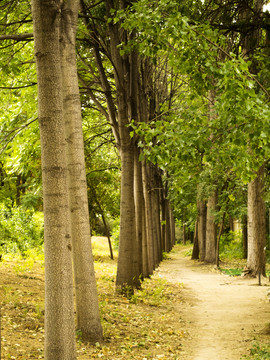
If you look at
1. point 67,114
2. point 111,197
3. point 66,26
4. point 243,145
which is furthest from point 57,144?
point 111,197

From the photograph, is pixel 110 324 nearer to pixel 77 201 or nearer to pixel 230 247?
pixel 77 201

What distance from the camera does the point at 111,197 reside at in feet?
82.3

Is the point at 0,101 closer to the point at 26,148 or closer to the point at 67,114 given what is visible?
the point at 26,148

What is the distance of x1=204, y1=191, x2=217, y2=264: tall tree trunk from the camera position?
23.7 metres

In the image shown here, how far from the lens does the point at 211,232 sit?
2417 centimetres

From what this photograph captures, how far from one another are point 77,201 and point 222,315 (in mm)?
5712

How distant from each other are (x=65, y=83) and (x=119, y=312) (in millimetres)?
5190

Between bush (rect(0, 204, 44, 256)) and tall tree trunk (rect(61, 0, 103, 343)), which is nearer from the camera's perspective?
tall tree trunk (rect(61, 0, 103, 343))

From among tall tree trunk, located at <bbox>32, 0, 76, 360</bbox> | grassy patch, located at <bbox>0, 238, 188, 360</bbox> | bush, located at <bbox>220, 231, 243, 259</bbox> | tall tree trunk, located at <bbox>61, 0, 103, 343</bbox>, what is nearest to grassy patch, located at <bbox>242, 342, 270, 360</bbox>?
grassy patch, located at <bbox>0, 238, 188, 360</bbox>

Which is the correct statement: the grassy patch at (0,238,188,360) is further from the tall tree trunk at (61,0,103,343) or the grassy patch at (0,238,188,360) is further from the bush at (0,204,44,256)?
the bush at (0,204,44,256)

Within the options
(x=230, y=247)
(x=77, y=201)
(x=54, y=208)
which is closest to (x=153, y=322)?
(x=77, y=201)

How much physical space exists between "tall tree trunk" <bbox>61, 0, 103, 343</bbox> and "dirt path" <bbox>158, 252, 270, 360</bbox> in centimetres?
169

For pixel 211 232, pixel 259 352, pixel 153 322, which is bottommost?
pixel 153 322

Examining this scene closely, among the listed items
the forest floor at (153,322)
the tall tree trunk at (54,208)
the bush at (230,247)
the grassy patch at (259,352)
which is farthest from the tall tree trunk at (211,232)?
the tall tree trunk at (54,208)
